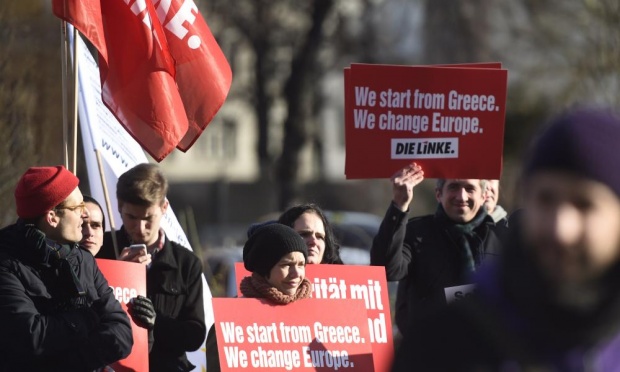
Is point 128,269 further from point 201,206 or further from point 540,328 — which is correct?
point 201,206

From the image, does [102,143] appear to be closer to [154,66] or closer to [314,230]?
[154,66]

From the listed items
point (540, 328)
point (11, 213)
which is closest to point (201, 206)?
point (11, 213)

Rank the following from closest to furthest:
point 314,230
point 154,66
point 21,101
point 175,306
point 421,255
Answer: point 175,306 < point 314,230 < point 421,255 < point 154,66 < point 21,101

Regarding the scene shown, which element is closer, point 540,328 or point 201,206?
point 540,328

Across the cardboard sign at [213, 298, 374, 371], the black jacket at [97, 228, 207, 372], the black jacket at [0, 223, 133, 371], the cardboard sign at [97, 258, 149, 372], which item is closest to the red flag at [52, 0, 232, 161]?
the black jacket at [97, 228, 207, 372]

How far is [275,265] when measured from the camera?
18.0 ft

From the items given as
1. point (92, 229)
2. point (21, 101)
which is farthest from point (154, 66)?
point (21, 101)

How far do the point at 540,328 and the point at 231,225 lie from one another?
38.3 metres

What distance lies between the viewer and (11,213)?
29.4 feet

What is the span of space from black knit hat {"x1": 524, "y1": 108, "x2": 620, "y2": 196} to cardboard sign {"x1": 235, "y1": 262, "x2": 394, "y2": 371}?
3936 mm

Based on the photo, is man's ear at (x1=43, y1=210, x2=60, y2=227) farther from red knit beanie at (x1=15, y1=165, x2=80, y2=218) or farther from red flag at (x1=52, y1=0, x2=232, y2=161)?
red flag at (x1=52, y1=0, x2=232, y2=161)

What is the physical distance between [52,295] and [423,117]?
8.16 feet

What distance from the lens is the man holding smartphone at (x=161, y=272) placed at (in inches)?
229

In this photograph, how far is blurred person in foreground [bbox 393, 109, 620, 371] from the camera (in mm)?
1952
